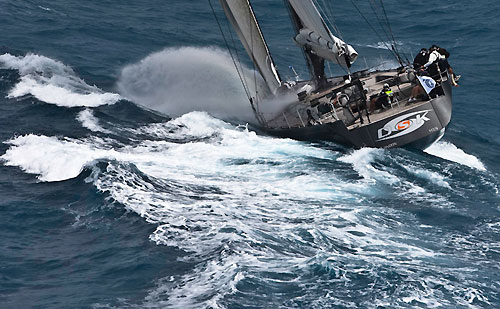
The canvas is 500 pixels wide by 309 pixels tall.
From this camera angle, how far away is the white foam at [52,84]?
43281 millimetres

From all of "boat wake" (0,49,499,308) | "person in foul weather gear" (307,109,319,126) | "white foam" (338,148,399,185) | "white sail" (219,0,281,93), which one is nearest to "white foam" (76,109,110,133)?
"boat wake" (0,49,499,308)

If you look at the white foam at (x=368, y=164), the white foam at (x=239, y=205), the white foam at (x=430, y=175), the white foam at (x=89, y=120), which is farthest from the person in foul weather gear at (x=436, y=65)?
the white foam at (x=89, y=120)

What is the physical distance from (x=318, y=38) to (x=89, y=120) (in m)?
11.6

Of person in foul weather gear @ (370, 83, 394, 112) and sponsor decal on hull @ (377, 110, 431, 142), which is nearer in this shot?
sponsor decal on hull @ (377, 110, 431, 142)

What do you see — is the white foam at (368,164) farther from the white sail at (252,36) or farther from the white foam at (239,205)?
the white sail at (252,36)

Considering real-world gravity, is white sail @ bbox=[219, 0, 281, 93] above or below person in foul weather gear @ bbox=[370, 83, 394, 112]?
above

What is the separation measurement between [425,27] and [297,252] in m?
34.8

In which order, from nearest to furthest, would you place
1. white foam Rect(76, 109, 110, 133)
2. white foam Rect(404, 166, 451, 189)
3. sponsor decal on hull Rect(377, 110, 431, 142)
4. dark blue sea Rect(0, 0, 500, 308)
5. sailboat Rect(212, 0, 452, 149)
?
dark blue sea Rect(0, 0, 500, 308), white foam Rect(404, 166, 451, 189), sponsor decal on hull Rect(377, 110, 431, 142), sailboat Rect(212, 0, 452, 149), white foam Rect(76, 109, 110, 133)

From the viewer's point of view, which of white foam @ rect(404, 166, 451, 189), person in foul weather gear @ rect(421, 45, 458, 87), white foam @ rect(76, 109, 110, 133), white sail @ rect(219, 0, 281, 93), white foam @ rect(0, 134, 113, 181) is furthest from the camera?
white sail @ rect(219, 0, 281, 93)

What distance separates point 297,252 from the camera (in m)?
26.8

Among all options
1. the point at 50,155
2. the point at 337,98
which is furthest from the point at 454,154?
the point at 50,155

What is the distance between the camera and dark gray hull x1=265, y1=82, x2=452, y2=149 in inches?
1431

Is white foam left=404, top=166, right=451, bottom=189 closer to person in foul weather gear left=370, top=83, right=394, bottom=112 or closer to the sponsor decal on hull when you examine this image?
the sponsor decal on hull

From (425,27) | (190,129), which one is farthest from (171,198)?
(425,27)
